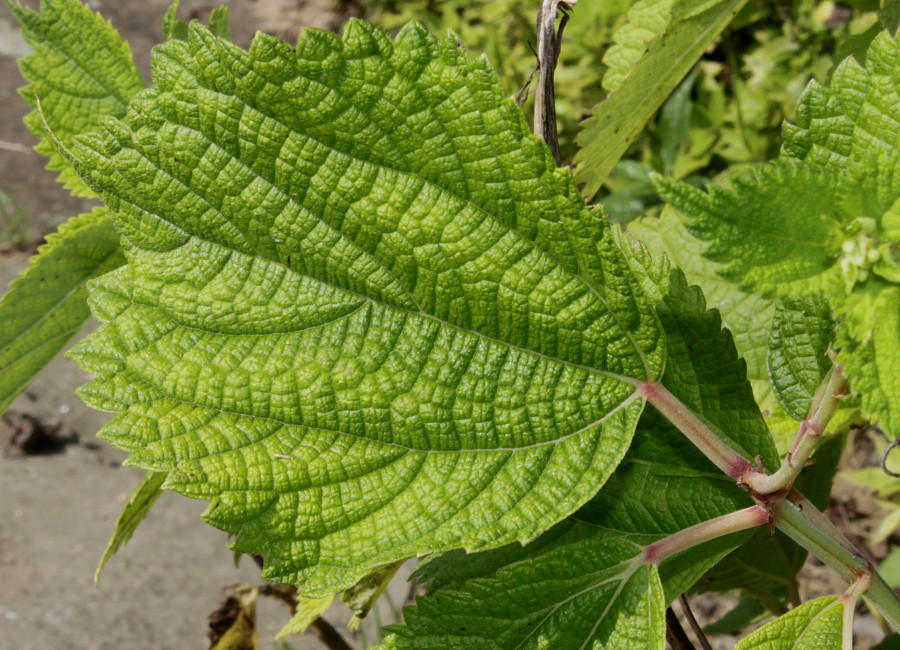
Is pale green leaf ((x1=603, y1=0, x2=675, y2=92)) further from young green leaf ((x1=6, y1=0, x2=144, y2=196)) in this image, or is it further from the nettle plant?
young green leaf ((x1=6, y1=0, x2=144, y2=196))

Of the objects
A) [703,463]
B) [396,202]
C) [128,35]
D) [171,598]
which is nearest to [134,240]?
[396,202]

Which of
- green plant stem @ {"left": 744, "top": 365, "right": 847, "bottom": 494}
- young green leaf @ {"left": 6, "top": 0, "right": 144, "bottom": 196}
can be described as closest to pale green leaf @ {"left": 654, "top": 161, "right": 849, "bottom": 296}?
green plant stem @ {"left": 744, "top": 365, "right": 847, "bottom": 494}

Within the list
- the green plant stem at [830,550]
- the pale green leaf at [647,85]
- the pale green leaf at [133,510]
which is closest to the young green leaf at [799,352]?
the green plant stem at [830,550]

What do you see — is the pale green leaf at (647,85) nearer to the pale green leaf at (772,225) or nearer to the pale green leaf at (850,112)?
the pale green leaf at (850,112)

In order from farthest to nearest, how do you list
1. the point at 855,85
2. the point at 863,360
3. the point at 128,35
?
the point at 128,35 → the point at 855,85 → the point at 863,360

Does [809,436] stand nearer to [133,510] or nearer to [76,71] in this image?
[133,510]

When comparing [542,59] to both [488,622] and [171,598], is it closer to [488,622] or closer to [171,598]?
[488,622]

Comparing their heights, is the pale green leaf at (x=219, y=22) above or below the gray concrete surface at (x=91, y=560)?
above
